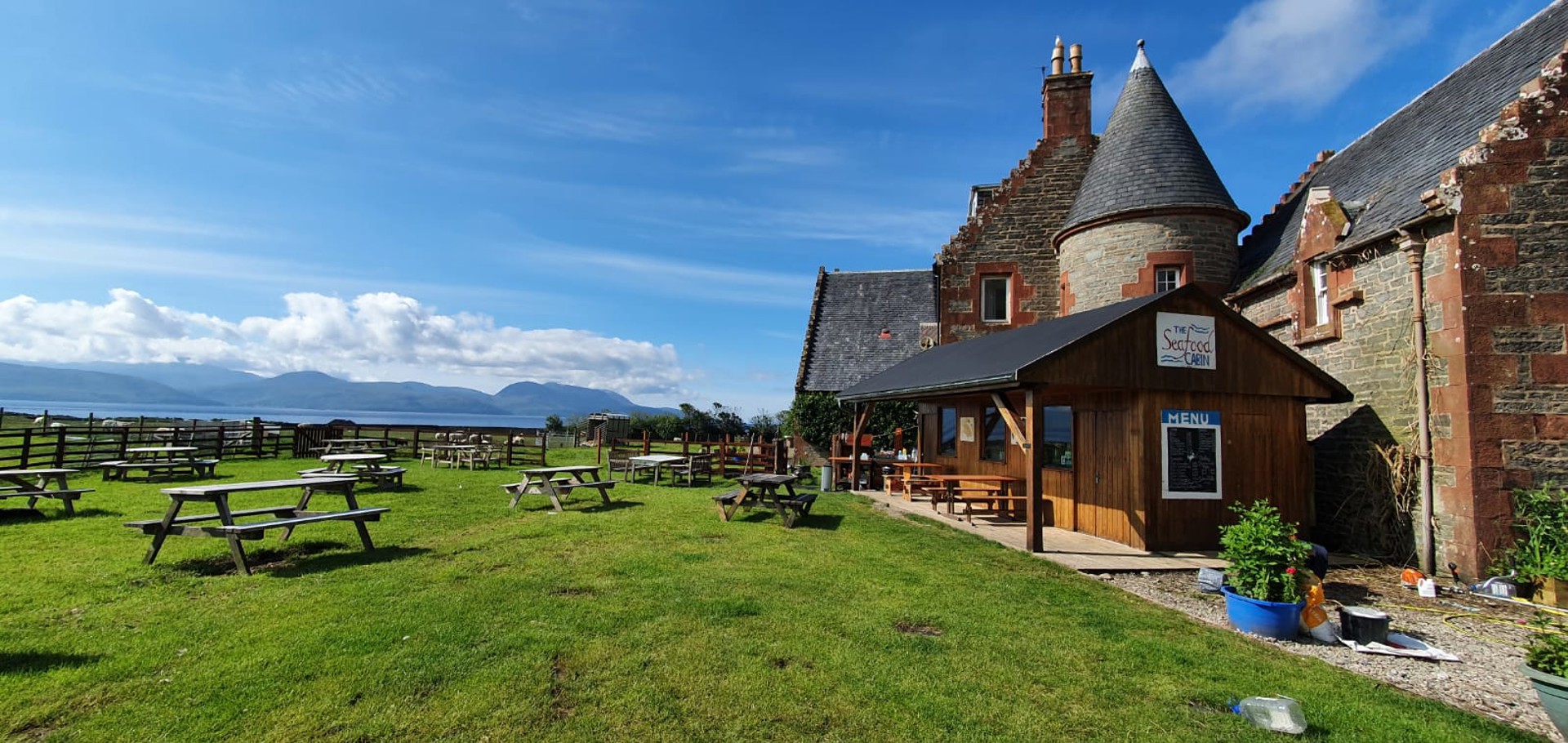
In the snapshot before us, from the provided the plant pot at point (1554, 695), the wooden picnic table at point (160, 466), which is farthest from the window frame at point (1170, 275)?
the wooden picnic table at point (160, 466)

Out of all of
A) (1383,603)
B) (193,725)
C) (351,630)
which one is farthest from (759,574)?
(1383,603)

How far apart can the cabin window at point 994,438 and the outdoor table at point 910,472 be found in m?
1.64

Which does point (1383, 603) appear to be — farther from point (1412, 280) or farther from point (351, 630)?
point (351, 630)

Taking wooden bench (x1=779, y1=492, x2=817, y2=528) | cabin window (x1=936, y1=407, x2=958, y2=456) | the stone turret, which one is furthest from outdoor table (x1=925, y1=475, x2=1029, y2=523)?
the stone turret

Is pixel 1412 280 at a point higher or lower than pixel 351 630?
higher

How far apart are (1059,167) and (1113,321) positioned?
12391 mm

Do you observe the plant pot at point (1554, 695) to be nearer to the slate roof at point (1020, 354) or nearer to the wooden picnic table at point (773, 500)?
the slate roof at point (1020, 354)

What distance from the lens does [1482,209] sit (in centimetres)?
898

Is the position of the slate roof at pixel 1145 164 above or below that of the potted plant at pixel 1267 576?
above

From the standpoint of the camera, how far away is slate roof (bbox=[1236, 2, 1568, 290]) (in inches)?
405

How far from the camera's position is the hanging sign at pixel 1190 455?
10.4m

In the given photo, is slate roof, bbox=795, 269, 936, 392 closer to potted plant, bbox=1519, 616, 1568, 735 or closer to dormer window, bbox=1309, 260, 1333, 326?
dormer window, bbox=1309, 260, 1333, 326

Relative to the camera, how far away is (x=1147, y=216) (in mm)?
16391

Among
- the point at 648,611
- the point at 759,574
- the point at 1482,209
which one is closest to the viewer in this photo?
the point at 648,611
